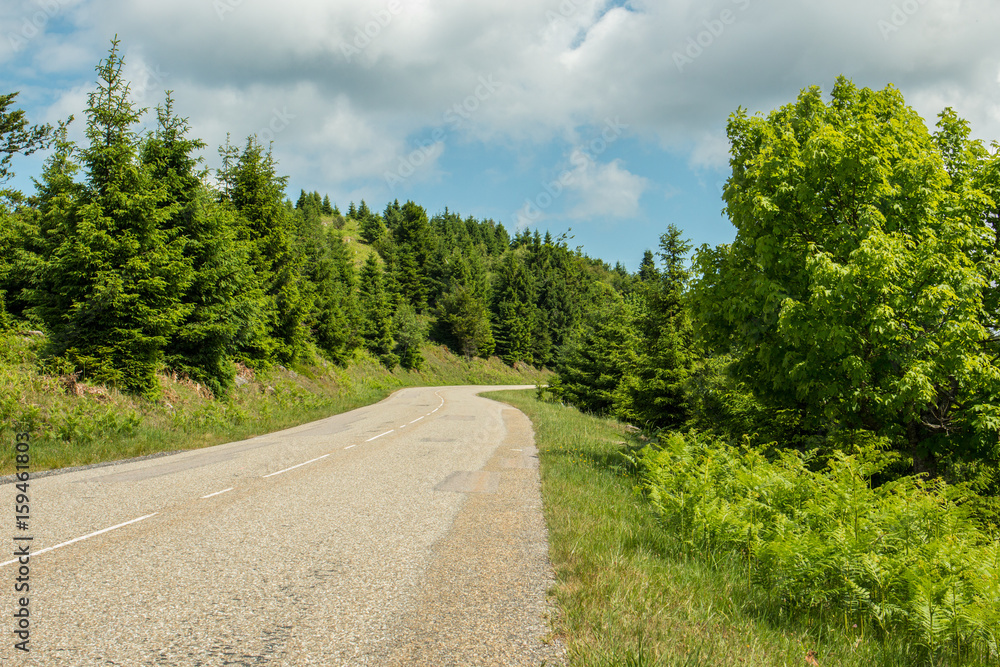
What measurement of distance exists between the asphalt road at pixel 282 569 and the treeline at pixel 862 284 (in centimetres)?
576

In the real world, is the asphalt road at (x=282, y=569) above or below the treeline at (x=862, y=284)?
below

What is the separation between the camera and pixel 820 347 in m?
9.77

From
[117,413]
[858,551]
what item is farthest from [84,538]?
[117,413]

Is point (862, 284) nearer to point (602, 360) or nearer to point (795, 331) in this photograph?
point (795, 331)

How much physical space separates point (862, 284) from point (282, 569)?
9905 mm

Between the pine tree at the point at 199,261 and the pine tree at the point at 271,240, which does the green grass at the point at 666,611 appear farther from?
the pine tree at the point at 271,240

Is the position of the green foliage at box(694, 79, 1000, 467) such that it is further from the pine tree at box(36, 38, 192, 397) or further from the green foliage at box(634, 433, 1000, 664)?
the pine tree at box(36, 38, 192, 397)

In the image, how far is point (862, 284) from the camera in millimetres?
9188

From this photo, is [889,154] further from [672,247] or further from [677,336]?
[672,247]

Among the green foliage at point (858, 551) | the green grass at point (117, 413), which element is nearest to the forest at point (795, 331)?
the green foliage at point (858, 551)

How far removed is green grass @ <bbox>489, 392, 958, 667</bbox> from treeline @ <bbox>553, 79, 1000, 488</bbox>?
16.7 feet

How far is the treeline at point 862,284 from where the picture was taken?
8.81 metres

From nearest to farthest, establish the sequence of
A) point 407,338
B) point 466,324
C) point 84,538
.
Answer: point 84,538, point 407,338, point 466,324

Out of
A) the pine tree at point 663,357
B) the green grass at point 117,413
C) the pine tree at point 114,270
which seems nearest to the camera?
the green grass at point 117,413
